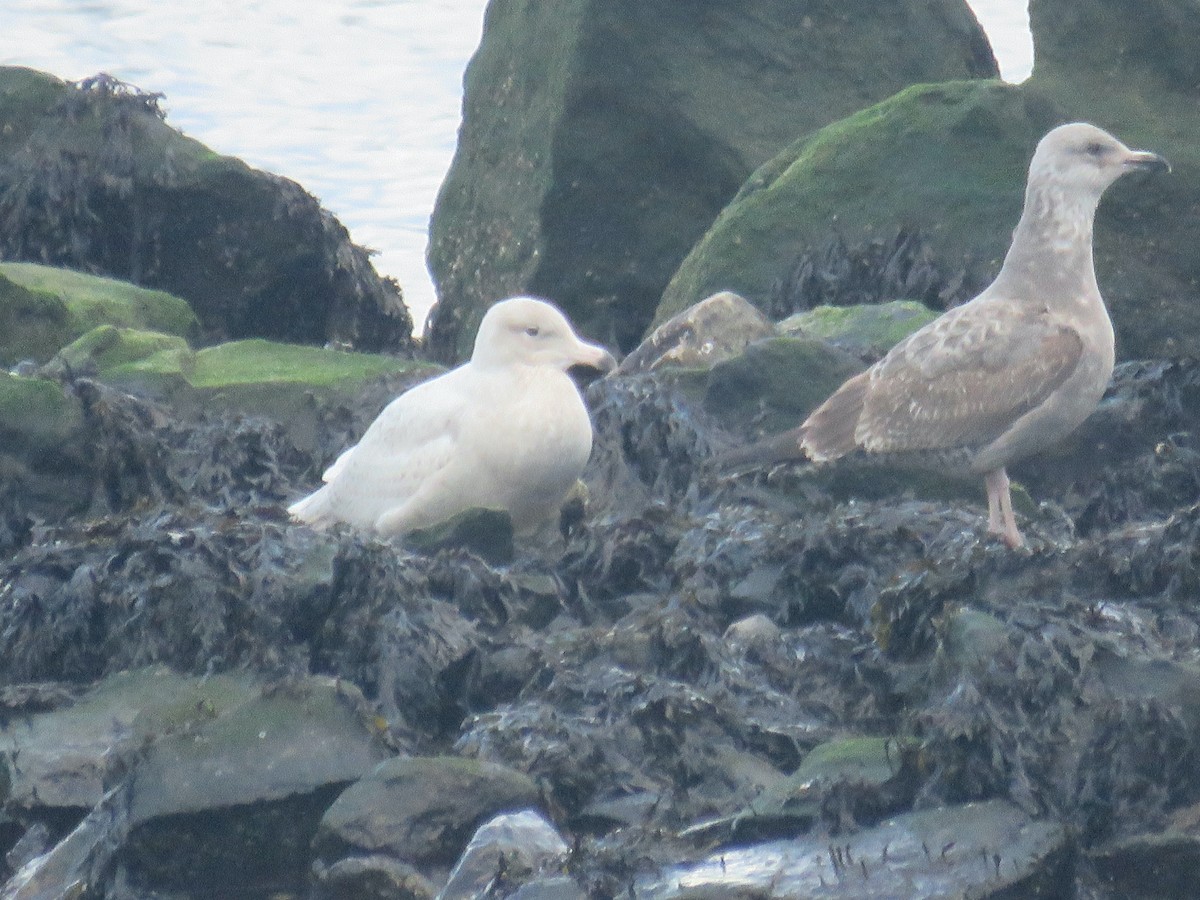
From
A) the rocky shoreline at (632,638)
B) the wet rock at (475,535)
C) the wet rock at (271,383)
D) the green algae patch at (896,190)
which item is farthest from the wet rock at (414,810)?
the green algae patch at (896,190)

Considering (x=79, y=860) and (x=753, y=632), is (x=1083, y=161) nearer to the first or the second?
(x=753, y=632)

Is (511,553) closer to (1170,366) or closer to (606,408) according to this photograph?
(606,408)

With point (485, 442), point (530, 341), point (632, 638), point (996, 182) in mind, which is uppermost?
point (996, 182)

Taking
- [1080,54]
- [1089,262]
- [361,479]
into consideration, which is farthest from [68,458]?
[1080,54]

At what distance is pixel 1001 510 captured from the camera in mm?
6996

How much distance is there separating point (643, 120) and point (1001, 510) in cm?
460

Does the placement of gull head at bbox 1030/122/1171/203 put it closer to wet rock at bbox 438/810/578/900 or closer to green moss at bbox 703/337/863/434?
green moss at bbox 703/337/863/434

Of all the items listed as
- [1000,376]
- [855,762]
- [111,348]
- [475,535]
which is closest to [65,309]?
[111,348]

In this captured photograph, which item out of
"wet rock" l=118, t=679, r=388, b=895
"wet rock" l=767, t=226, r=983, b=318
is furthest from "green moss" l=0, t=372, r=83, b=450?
Answer: "wet rock" l=767, t=226, r=983, b=318

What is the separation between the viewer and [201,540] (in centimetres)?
648

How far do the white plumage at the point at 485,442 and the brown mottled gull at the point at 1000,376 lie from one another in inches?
28.3

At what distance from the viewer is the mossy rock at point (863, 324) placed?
863 cm

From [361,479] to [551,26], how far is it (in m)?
4.60

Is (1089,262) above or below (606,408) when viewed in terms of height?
above
